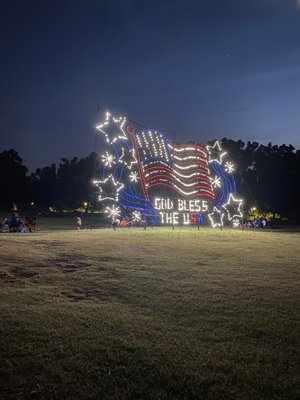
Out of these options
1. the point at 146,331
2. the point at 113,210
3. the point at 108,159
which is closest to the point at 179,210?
the point at 113,210

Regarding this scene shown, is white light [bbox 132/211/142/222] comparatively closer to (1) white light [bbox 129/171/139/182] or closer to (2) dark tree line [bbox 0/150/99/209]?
(1) white light [bbox 129/171/139/182]

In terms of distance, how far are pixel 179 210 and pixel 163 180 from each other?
400cm

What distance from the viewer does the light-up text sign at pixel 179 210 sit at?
30.5 m

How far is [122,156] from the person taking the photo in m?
25.8

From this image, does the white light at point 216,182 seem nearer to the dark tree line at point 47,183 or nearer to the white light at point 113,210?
the white light at point 113,210

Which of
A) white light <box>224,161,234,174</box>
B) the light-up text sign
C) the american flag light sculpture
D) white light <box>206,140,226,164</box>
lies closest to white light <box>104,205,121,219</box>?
the american flag light sculpture

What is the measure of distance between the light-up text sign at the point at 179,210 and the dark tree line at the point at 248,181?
23256 mm

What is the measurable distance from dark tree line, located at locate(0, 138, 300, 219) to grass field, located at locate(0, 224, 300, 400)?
4370 centimetres

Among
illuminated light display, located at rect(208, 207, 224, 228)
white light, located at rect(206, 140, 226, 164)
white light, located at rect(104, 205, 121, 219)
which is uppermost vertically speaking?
white light, located at rect(206, 140, 226, 164)

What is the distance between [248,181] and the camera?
6038 cm

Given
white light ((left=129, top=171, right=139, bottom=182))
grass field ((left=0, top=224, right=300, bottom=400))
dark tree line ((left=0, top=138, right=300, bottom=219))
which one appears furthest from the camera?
dark tree line ((left=0, top=138, right=300, bottom=219))

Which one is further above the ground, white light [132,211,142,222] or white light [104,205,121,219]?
white light [104,205,121,219]

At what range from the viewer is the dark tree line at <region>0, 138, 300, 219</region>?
58.8 m

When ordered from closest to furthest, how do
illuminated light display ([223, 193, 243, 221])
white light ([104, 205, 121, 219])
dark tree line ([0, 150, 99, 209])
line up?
white light ([104, 205, 121, 219])
illuminated light display ([223, 193, 243, 221])
dark tree line ([0, 150, 99, 209])
